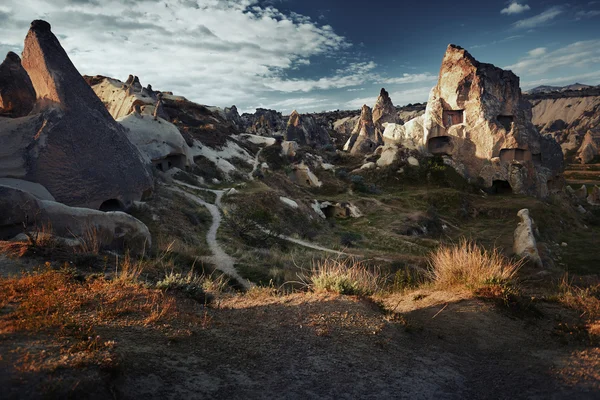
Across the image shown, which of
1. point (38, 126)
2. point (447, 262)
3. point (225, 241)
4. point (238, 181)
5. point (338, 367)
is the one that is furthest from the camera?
point (238, 181)

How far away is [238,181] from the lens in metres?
29.6

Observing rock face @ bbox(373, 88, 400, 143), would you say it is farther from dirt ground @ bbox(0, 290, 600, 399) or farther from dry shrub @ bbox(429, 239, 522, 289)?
dirt ground @ bbox(0, 290, 600, 399)

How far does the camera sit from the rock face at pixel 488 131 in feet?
105

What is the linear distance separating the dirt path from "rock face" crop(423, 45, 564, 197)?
2538cm

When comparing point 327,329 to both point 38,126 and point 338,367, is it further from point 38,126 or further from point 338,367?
point 38,126

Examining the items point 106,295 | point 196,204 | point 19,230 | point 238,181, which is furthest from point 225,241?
point 238,181

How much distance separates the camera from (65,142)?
13.2m

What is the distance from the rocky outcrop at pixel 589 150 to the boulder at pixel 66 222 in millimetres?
87892

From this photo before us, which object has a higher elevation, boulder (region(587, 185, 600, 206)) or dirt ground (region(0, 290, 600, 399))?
dirt ground (region(0, 290, 600, 399))

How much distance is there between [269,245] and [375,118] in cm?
5560

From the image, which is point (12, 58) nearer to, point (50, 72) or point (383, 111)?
point (50, 72)

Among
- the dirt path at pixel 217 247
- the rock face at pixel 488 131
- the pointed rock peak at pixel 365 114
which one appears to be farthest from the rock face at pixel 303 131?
the dirt path at pixel 217 247

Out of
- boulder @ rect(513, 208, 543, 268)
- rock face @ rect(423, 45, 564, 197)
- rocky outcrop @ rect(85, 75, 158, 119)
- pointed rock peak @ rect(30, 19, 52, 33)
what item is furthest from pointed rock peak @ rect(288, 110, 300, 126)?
pointed rock peak @ rect(30, 19, 52, 33)

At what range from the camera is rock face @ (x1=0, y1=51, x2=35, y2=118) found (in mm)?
15102
